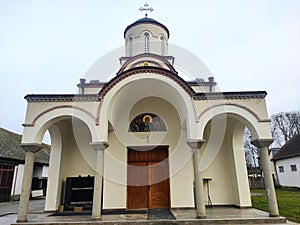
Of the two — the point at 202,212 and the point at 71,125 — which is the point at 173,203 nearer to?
the point at 202,212

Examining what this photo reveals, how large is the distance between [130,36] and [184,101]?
815 cm

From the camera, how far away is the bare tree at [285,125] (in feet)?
105

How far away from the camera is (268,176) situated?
7.45 meters

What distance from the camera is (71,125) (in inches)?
417

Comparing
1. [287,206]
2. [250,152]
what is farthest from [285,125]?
[287,206]

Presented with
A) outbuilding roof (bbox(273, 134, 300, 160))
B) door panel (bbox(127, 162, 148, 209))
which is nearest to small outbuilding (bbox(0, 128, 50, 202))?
door panel (bbox(127, 162, 148, 209))

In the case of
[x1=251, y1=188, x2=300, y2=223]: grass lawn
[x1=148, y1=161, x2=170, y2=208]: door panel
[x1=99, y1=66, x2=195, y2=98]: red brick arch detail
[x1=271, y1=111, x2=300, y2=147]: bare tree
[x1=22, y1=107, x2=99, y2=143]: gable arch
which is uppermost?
[x1=271, y1=111, x2=300, y2=147]: bare tree

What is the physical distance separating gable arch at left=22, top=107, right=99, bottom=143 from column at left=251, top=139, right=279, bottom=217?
5958 mm

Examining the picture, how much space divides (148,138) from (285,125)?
30.7 m

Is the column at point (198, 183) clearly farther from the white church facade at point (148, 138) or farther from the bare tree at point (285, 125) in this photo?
the bare tree at point (285, 125)

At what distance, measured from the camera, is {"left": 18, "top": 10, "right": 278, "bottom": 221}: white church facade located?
818 centimetres

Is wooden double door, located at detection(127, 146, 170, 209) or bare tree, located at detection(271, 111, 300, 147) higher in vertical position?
bare tree, located at detection(271, 111, 300, 147)

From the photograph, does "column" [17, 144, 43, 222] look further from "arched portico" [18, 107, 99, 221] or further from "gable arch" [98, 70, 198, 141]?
"gable arch" [98, 70, 198, 141]

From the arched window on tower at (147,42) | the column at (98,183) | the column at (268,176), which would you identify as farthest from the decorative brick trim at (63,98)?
the arched window on tower at (147,42)
